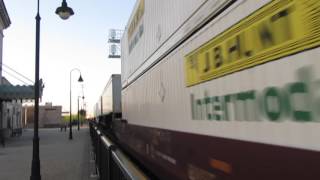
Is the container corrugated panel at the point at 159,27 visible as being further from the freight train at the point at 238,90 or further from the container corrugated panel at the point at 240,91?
the container corrugated panel at the point at 240,91

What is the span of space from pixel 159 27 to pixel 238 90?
13.4 feet

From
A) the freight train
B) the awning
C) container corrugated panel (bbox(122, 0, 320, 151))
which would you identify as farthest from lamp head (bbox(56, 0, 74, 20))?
the awning

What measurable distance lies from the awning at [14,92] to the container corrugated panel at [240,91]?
32231 mm

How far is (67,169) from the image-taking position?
1520cm

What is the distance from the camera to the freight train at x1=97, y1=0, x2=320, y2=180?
3145 mm

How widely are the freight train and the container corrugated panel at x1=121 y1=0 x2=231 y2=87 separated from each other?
23 millimetres

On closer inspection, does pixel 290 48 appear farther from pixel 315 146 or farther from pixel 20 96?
pixel 20 96

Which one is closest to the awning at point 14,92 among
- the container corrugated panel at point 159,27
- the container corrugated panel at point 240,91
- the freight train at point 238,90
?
the container corrugated panel at point 159,27

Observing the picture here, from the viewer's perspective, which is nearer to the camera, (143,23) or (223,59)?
(223,59)

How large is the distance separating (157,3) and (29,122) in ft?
379

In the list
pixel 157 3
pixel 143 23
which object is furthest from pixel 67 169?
pixel 157 3

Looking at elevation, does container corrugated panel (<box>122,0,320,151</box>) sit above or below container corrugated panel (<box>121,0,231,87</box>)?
below

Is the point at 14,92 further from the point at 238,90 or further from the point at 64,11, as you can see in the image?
the point at 238,90

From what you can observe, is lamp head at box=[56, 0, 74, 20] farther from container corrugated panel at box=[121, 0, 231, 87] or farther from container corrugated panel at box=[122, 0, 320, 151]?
container corrugated panel at box=[122, 0, 320, 151]
